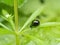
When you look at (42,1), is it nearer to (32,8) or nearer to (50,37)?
(32,8)

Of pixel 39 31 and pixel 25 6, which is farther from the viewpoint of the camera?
pixel 25 6

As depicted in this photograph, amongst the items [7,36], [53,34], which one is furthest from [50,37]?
[7,36]

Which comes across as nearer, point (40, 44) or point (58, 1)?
point (40, 44)

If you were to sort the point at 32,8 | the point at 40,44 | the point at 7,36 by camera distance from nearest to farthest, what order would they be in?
the point at 40,44, the point at 7,36, the point at 32,8

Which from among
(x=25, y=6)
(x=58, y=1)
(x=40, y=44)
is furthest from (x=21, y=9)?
(x=40, y=44)

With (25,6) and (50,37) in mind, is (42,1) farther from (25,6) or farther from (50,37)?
(50,37)

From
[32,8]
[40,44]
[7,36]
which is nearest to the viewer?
[40,44]
